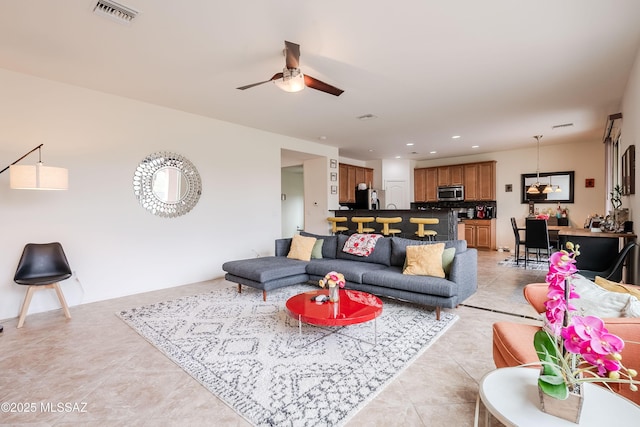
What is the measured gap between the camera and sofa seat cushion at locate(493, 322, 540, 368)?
1608 mm

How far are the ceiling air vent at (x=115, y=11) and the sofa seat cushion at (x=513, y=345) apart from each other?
3.55 meters

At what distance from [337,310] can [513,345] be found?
55.7 inches

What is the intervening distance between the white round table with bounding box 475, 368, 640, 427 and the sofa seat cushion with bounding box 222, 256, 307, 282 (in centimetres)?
307

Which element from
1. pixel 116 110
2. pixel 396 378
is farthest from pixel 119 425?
pixel 116 110

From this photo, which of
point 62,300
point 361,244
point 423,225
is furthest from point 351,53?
point 62,300

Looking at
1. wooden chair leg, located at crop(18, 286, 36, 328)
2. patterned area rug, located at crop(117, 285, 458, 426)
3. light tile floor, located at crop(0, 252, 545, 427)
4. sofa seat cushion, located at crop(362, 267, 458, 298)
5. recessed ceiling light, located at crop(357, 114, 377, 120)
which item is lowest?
light tile floor, located at crop(0, 252, 545, 427)

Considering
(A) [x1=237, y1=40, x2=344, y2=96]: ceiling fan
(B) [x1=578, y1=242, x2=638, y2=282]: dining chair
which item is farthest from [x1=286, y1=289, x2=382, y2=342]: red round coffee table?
(B) [x1=578, y1=242, x2=638, y2=282]: dining chair

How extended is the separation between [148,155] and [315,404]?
14.0 feet

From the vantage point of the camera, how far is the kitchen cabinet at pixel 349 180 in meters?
8.30

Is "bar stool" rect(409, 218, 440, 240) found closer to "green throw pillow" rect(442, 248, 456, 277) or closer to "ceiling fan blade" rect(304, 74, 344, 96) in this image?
"green throw pillow" rect(442, 248, 456, 277)

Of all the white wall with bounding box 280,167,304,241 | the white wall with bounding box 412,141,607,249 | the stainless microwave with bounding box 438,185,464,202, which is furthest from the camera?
the white wall with bounding box 280,167,304,241

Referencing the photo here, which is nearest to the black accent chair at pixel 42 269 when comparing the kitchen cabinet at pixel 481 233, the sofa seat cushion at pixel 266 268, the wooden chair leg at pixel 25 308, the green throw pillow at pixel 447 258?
the wooden chair leg at pixel 25 308

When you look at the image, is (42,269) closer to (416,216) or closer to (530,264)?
(416,216)

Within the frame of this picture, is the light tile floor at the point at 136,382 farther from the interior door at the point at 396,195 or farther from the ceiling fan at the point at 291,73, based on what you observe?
the interior door at the point at 396,195
